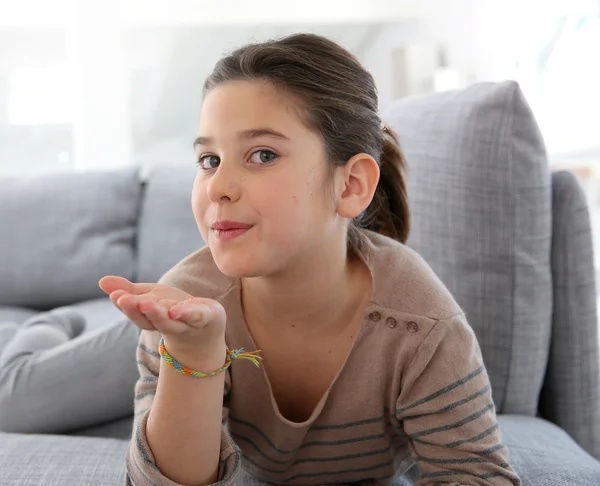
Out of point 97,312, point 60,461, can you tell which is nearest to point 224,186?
point 60,461

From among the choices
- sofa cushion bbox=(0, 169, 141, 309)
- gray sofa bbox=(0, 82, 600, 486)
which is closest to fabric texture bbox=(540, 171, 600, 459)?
gray sofa bbox=(0, 82, 600, 486)

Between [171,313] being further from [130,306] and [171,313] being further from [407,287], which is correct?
[407,287]

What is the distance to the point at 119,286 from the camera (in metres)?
0.80

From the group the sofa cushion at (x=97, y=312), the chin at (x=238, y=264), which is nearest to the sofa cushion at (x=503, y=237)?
the chin at (x=238, y=264)

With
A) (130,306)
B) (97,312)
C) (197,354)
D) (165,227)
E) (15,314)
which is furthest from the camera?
(165,227)

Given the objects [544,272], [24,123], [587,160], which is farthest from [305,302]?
[24,123]

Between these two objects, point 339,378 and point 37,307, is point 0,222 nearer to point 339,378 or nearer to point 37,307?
point 37,307

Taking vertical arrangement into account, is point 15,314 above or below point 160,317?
below

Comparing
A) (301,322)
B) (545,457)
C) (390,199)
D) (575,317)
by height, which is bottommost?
(545,457)

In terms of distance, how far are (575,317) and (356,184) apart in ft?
1.74

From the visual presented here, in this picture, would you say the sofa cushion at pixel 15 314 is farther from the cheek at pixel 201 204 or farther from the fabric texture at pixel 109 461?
the cheek at pixel 201 204

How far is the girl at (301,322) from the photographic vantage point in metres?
0.90

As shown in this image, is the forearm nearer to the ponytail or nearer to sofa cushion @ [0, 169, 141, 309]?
the ponytail

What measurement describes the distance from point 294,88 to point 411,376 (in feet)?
1.33
